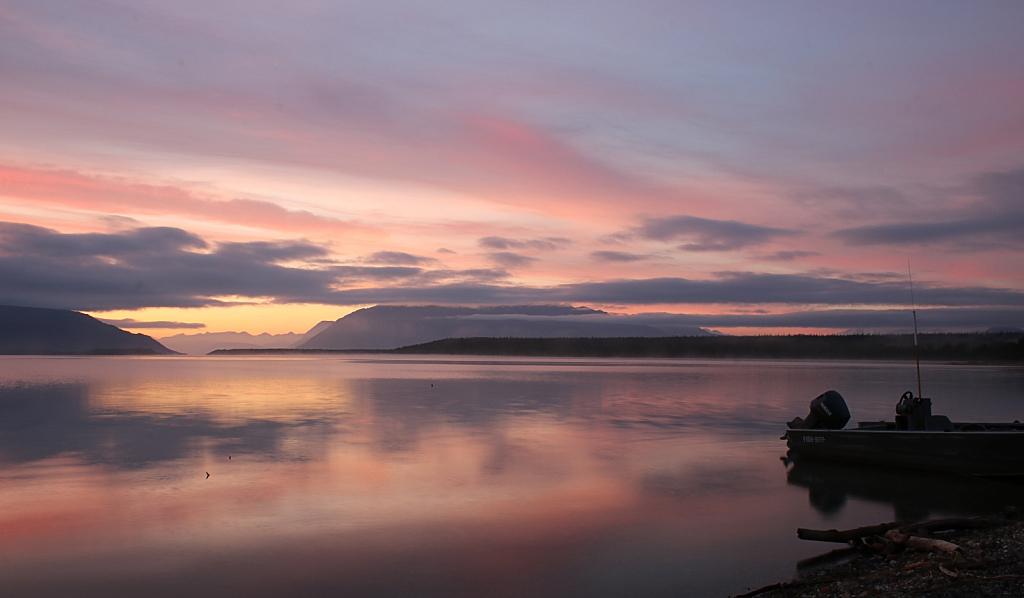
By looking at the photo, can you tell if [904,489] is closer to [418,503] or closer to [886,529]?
[886,529]

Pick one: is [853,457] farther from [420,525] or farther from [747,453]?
[420,525]

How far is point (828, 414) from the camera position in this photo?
15.9m

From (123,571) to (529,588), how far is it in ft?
14.5

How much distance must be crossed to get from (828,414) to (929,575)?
32.1 feet

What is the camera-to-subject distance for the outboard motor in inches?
625

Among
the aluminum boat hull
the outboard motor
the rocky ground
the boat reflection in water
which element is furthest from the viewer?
the outboard motor

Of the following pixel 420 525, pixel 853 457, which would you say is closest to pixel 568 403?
pixel 853 457

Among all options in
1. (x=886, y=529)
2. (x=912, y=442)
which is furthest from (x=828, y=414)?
(x=886, y=529)

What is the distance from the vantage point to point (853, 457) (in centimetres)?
1498

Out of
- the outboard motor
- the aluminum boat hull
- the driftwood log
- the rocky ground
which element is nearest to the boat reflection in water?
the aluminum boat hull

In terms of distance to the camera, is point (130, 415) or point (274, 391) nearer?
point (130, 415)

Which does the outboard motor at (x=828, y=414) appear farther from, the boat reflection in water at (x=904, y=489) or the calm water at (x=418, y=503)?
the calm water at (x=418, y=503)

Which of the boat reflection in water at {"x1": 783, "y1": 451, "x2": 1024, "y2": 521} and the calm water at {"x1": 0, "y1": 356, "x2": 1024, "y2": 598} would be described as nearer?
the calm water at {"x1": 0, "y1": 356, "x2": 1024, "y2": 598}

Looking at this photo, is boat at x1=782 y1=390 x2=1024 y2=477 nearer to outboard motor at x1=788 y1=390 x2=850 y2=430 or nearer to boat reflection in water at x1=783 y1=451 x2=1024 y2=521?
outboard motor at x1=788 y1=390 x2=850 y2=430
